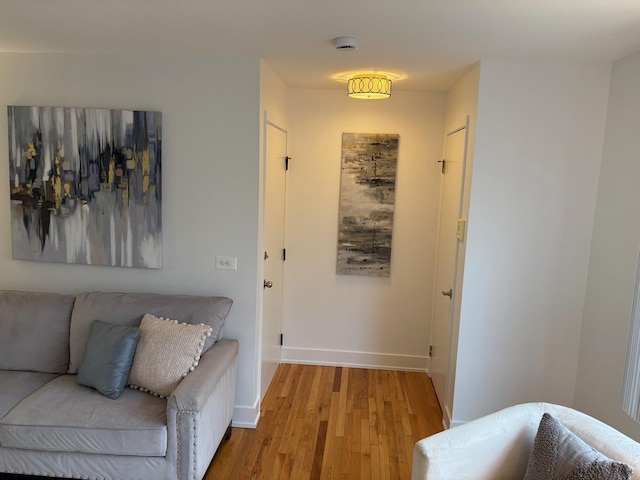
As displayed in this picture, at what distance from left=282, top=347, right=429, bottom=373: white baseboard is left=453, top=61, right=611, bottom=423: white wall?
1.10 metres

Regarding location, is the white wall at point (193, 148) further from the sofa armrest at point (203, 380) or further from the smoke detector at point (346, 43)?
the smoke detector at point (346, 43)

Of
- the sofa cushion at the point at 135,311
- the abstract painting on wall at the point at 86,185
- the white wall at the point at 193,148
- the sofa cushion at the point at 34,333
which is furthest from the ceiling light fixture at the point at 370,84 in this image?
the sofa cushion at the point at 34,333

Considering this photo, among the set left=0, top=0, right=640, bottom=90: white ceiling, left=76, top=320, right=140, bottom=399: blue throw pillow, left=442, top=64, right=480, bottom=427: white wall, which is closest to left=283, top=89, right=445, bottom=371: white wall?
left=442, top=64, right=480, bottom=427: white wall

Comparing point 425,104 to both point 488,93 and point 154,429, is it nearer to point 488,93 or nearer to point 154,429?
point 488,93

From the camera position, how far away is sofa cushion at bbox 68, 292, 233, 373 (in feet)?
9.07

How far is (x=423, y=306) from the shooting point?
4.04 m

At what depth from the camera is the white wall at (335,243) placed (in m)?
3.87

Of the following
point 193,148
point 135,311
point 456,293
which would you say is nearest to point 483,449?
point 456,293

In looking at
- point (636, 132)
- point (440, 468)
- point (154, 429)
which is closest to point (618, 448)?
point (440, 468)

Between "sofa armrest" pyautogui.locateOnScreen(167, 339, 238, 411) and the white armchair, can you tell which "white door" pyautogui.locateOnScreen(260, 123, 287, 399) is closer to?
"sofa armrest" pyautogui.locateOnScreen(167, 339, 238, 411)

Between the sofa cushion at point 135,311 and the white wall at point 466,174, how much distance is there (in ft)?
4.91

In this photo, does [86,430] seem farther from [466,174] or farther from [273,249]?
[466,174]

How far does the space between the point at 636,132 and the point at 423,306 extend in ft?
6.92

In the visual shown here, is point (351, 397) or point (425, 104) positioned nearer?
point (351, 397)
